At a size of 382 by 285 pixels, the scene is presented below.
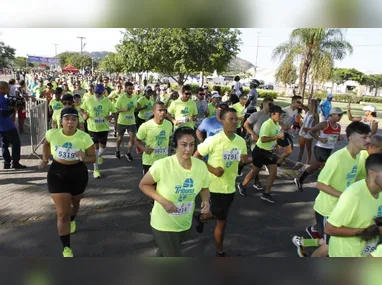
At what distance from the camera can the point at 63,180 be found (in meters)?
3.68

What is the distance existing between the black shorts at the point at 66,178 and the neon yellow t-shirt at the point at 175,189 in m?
1.34

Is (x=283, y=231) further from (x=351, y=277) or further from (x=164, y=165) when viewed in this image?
(x=351, y=277)

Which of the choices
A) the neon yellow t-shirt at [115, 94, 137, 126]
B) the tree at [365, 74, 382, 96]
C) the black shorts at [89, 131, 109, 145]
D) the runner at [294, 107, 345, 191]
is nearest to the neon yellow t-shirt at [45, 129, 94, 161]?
the black shorts at [89, 131, 109, 145]

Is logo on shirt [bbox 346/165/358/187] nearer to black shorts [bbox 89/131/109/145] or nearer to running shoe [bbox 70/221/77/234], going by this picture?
running shoe [bbox 70/221/77/234]

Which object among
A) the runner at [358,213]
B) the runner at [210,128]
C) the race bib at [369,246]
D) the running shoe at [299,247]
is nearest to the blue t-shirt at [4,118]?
the runner at [210,128]

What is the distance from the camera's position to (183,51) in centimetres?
1645

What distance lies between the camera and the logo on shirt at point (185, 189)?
2771 mm

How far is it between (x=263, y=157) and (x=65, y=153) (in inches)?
134

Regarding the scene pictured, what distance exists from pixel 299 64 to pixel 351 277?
571 inches

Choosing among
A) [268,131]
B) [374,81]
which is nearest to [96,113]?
[268,131]

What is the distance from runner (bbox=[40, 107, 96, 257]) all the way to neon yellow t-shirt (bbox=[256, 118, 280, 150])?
296cm

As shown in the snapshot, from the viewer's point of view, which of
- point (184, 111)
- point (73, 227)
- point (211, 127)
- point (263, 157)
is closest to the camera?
point (73, 227)

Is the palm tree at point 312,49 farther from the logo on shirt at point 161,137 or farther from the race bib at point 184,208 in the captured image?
the race bib at point 184,208

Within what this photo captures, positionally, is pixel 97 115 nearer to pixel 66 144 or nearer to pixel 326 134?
pixel 66 144
